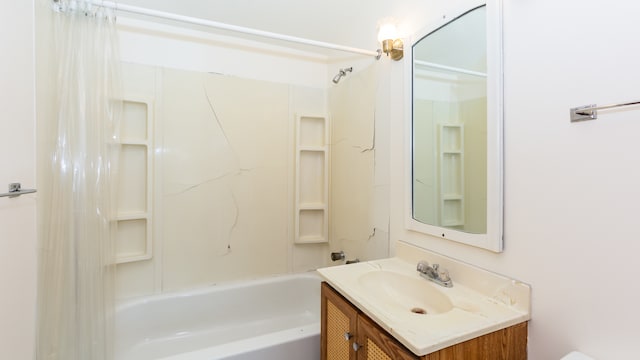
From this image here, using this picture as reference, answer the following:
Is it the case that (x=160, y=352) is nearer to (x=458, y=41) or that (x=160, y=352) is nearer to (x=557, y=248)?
(x=557, y=248)

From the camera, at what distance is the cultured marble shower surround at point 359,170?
169cm

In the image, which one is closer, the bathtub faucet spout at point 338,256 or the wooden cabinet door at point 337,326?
the wooden cabinet door at point 337,326

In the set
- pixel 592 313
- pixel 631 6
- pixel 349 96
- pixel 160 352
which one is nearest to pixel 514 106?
pixel 631 6

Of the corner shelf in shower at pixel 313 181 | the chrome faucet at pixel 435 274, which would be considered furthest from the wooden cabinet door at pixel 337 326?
the corner shelf in shower at pixel 313 181

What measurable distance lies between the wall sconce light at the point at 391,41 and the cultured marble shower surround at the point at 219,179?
0.93 m

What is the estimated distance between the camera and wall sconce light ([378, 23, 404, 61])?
4.76 ft

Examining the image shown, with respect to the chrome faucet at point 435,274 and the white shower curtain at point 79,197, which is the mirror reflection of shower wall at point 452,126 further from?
the white shower curtain at point 79,197

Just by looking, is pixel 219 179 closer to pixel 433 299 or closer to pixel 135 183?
pixel 135 183

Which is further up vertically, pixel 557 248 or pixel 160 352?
pixel 557 248

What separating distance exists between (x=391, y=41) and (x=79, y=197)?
1.71m

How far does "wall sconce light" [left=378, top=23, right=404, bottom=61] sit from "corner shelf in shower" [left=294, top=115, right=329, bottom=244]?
91cm

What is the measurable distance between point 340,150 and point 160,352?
1780mm

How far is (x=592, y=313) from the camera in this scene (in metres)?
0.78

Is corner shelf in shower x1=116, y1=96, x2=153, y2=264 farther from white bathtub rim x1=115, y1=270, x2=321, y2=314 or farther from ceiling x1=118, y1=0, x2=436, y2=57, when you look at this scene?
ceiling x1=118, y1=0, x2=436, y2=57
